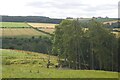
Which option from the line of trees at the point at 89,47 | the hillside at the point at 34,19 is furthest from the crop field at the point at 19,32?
the line of trees at the point at 89,47

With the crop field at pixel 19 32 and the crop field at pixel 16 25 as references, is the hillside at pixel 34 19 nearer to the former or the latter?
the crop field at pixel 16 25

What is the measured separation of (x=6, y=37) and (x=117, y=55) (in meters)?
39.3

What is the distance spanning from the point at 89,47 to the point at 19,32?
40.7 metres

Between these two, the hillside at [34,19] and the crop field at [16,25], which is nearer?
the crop field at [16,25]

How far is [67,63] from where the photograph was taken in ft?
183

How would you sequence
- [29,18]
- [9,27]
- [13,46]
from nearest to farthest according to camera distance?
[13,46]
[9,27]
[29,18]

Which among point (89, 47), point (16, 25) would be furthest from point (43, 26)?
point (89, 47)

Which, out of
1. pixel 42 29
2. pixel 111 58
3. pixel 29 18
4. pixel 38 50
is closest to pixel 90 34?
pixel 111 58

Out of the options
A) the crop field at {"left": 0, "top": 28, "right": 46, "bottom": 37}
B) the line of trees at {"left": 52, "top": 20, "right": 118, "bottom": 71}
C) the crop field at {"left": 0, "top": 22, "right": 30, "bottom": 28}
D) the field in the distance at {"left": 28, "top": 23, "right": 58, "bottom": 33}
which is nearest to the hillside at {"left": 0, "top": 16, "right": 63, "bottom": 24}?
the crop field at {"left": 0, "top": 22, "right": 30, "bottom": 28}

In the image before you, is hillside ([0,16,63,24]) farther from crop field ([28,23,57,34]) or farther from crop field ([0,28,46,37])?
crop field ([0,28,46,37])

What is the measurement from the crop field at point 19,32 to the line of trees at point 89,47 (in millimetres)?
31338

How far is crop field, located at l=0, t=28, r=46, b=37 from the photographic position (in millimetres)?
84706

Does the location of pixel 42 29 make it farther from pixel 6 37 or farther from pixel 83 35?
pixel 83 35

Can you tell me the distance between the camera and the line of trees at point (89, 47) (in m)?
52.7
